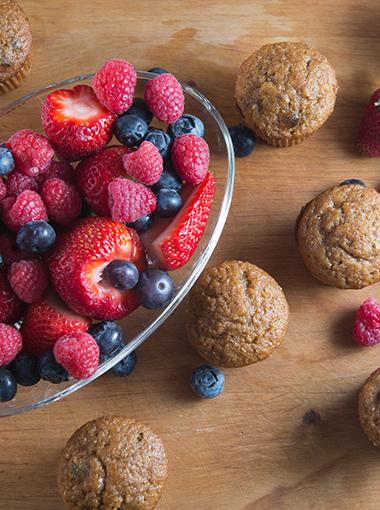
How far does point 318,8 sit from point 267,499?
150cm

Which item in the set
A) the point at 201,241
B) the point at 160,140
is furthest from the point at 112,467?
the point at 160,140

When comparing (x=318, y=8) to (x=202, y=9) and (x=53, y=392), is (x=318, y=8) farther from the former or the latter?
(x=53, y=392)

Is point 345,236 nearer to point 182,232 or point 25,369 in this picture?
point 182,232

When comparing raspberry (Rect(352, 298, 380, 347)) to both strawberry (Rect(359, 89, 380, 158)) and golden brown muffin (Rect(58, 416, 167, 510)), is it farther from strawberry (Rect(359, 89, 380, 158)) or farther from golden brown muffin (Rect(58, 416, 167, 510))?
golden brown muffin (Rect(58, 416, 167, 510))

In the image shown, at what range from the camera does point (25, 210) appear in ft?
6.14

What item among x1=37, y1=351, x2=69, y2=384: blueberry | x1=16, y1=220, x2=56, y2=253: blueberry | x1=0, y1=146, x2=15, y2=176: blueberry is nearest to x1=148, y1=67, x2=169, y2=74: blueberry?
x1=0, y1=146, x2=15, y2=176: blueberry

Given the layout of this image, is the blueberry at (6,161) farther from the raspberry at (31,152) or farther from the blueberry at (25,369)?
the blueberry at (25,369)

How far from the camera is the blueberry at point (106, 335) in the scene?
1870 millimetres

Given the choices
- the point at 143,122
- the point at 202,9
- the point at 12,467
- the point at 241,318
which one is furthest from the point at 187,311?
the point at 202,9

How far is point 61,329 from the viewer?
6.17 ft

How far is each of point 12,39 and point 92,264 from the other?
2.66ft

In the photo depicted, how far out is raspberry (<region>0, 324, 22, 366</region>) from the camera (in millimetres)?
1815

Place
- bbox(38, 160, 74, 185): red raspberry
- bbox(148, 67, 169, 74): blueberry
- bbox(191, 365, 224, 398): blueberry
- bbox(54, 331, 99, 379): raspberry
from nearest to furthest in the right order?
bbox(54, 331, 99, 379): raspberry, bbox(38, 160, 74, 185): red raspberry, bbox(191, 365, 224, 398): blueberry, bbox(148, 67, 169, 74): blueberry

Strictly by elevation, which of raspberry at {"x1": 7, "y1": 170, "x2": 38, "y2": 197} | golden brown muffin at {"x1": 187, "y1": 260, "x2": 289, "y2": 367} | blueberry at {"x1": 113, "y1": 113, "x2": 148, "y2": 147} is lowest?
golden brown muffin at {"x1": 187, "y1": 260, "x2": 289, "y2": 367}
